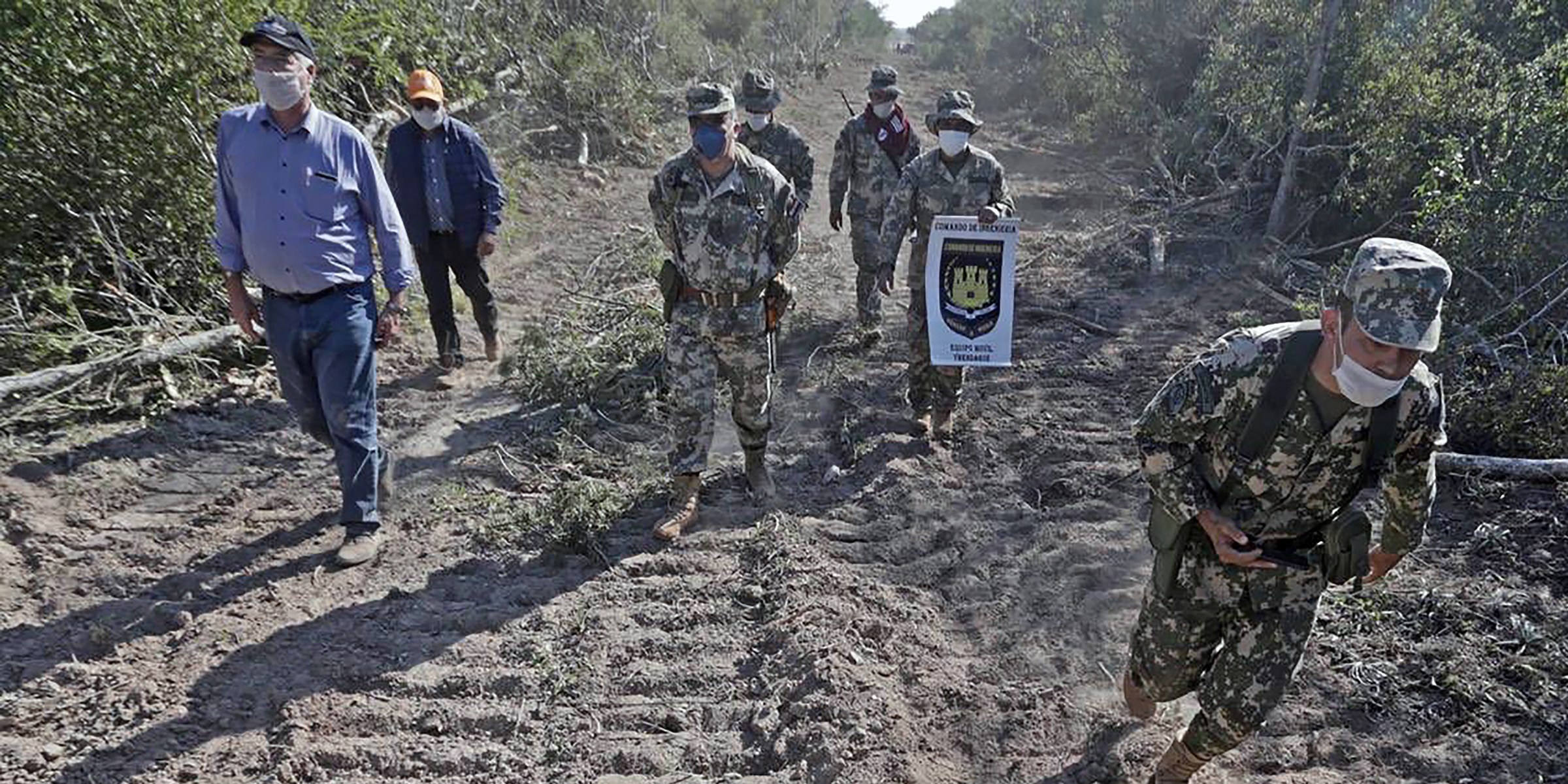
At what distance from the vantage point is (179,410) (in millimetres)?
4992

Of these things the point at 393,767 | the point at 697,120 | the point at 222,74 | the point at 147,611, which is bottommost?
the point at 393,767

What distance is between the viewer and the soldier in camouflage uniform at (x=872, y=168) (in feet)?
21.2

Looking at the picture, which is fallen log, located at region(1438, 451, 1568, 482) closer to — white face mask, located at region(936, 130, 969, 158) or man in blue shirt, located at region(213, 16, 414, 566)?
white face mask, located at region(936, 130, 969, 158)

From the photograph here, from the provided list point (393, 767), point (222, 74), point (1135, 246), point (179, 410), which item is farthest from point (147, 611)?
point (1135, 246)

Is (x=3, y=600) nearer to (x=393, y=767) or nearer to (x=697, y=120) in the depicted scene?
(x=393, y=767)

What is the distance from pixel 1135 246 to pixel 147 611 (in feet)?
26.5

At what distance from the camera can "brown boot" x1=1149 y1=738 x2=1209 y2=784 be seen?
8.78 feet

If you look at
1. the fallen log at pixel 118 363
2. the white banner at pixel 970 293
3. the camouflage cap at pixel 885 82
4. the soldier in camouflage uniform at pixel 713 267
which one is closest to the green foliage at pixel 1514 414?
the white banner at pixel 970 293

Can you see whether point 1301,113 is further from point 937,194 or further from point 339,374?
point 339,374

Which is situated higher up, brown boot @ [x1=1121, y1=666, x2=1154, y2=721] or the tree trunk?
the tree trunk

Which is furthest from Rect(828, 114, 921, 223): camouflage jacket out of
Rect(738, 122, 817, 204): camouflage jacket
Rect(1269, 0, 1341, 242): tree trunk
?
Rect(1269, 0, 1341, 242): tree trunk

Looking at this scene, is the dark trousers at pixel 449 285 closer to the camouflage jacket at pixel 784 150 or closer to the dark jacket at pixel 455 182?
the dark jacket at pixel 455 182

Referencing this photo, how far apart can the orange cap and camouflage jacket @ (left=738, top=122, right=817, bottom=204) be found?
76.5 inches

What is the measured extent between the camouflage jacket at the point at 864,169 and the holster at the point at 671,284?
254 centimetres
